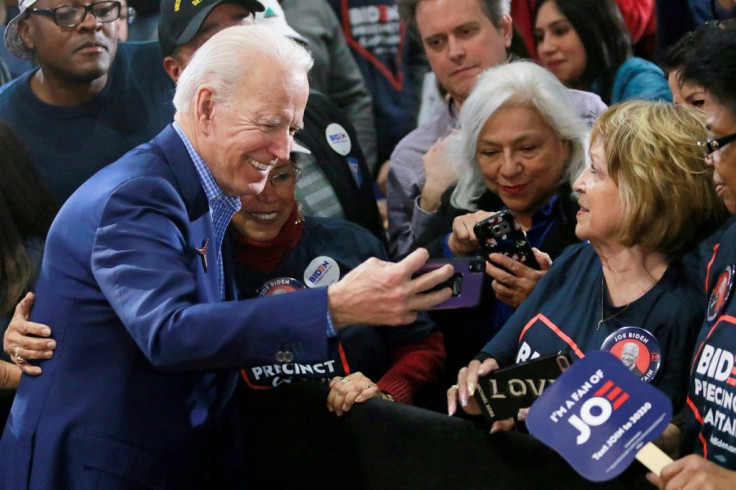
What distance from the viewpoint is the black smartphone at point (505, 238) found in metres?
2.98

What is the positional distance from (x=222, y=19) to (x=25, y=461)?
1.71m

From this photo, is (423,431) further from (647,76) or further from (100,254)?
(647,76)

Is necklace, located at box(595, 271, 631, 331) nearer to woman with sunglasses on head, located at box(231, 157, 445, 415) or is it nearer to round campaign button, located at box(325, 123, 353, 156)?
woman with sunglasses on head, located at box(231, 157, 445, 415)

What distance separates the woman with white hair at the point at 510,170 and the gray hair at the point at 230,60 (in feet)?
3.26

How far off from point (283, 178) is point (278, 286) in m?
0.32

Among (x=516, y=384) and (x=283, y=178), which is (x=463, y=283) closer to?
(x=516, y=384)

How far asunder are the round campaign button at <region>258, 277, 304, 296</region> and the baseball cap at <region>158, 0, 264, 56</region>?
936 mm

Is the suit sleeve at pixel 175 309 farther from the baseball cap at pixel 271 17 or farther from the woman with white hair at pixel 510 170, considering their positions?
the baseball cap at pixel 271 17

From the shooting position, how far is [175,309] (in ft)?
7.07

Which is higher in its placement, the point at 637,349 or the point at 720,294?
the point at 720,294

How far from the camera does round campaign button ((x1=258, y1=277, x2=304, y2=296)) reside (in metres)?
3.07

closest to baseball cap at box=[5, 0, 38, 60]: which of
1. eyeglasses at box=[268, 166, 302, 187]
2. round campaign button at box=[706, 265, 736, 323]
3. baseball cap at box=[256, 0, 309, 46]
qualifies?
baseball cap at box=[256, 0, 309, 46]

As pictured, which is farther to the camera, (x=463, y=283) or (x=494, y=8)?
(x=494, y=8)

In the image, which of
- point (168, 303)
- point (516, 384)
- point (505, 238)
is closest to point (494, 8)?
point (505, 238)
